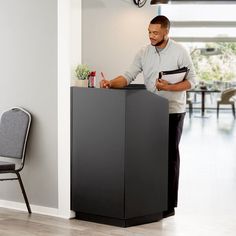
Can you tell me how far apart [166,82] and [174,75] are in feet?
0.30

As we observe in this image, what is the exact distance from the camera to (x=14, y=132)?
5164mm

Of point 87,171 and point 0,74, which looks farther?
point 0,74

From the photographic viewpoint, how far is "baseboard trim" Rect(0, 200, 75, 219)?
503cm

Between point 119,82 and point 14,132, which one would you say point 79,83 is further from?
point 14,132

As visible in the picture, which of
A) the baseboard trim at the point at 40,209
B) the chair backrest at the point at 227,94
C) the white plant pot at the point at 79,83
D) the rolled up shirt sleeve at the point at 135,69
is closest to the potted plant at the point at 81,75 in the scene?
the white plant pot at the point at 79,83

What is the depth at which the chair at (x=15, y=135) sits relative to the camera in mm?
5102

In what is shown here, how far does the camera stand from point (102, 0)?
18.1ft

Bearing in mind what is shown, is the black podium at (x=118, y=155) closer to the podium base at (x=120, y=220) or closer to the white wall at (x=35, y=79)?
the podium base at (x=120, y=220)

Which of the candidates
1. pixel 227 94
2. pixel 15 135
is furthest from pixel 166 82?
pixel 227 94

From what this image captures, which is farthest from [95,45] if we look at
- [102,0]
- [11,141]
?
[11,141]

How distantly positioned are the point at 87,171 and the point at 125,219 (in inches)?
20.7

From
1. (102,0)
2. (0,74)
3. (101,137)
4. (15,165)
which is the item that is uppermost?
(102,0)

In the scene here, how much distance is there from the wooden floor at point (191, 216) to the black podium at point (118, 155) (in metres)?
0.16

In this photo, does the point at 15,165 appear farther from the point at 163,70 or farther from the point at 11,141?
the point at 163,70
